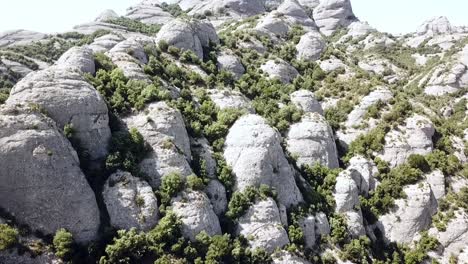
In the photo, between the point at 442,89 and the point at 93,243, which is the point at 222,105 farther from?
the point at 442,89

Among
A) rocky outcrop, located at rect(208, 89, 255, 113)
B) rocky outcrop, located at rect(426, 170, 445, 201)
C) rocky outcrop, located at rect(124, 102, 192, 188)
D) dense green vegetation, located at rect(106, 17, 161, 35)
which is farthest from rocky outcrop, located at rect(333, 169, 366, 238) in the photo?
dense green vegetation, located at rect(106, 17, 161, 35)

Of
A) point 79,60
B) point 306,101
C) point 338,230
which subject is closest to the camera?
point 338,230

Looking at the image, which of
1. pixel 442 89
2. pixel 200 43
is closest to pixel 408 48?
pixel 442 89

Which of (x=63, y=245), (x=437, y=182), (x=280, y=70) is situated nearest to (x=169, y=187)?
(x=63, y=245)

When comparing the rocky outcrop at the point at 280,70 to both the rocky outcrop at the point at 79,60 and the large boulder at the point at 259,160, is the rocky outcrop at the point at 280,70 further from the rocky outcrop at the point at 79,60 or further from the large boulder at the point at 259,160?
the rocky outcrop at the point at 79,60

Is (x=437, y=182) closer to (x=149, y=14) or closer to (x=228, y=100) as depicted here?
(x=228, y=100)

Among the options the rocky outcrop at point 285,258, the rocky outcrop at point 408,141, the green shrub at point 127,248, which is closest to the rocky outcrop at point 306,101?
the rocky outcrop at point 408,141
